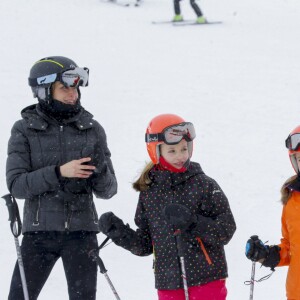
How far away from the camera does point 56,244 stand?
4355 mm

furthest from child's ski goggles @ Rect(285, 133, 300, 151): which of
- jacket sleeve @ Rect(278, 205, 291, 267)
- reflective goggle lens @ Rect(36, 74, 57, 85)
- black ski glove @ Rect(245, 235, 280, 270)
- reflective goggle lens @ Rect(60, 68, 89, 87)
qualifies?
reflective goggle lens @ Rect(36, 74, 57, 85)

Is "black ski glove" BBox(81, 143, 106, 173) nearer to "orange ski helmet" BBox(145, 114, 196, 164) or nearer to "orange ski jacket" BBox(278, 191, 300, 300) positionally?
"orange ski helmet" BBox(145, 114, 196, 164)

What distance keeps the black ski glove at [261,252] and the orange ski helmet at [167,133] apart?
A: 0.62m

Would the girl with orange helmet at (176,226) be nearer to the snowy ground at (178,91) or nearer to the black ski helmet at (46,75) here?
the black ski helmet at (46,75)

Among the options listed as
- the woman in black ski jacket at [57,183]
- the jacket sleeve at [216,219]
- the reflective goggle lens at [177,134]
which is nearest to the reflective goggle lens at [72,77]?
the woman in black ski jacket at [57,183]

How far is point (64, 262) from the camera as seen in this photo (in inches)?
172

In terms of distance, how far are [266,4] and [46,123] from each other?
18.0m

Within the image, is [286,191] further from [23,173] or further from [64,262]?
[23,173]

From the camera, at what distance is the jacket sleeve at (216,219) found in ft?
13.2

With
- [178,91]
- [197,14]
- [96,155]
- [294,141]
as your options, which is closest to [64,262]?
[96,155]

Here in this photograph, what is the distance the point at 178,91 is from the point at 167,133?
25.9 ft

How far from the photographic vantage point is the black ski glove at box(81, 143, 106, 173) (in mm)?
4273

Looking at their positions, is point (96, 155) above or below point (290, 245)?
above

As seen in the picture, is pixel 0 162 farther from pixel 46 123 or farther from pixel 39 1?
pixel 39 1
